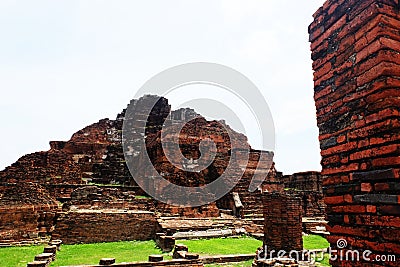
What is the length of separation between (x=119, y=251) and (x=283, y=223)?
17.8ft

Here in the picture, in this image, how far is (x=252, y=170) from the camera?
24547 mm

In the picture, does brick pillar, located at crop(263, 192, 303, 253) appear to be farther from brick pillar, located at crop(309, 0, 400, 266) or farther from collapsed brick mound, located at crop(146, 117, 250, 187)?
collapsed brick mound, located at crop(146, 117, 250, 187)

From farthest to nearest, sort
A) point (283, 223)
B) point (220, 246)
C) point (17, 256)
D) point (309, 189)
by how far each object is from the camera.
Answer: point (309, 189)
point (220, 246)
point (17, 256)
point (283, 223)

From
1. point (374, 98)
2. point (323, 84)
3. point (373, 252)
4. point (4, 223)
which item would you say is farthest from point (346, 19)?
point (4, 223)

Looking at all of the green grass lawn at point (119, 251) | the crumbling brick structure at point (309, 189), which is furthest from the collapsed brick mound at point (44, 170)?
the crumbling brick structure at point (309, 189)

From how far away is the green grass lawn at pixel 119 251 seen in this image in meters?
8.91

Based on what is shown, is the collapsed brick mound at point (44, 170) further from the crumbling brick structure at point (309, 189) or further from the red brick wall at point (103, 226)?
the crumbling brick structure at point (309, 189)

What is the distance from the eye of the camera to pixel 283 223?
8.52 metres

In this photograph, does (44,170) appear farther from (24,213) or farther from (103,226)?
(103,226)

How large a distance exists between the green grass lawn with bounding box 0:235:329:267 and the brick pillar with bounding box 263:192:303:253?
82 centimetres

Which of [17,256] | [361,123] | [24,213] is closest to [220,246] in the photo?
[17,256]

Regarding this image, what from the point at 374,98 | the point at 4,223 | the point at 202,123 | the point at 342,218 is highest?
the point at 202,123

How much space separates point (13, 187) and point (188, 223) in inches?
318

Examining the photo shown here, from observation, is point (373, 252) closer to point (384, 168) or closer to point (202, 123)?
point (384, 168)
